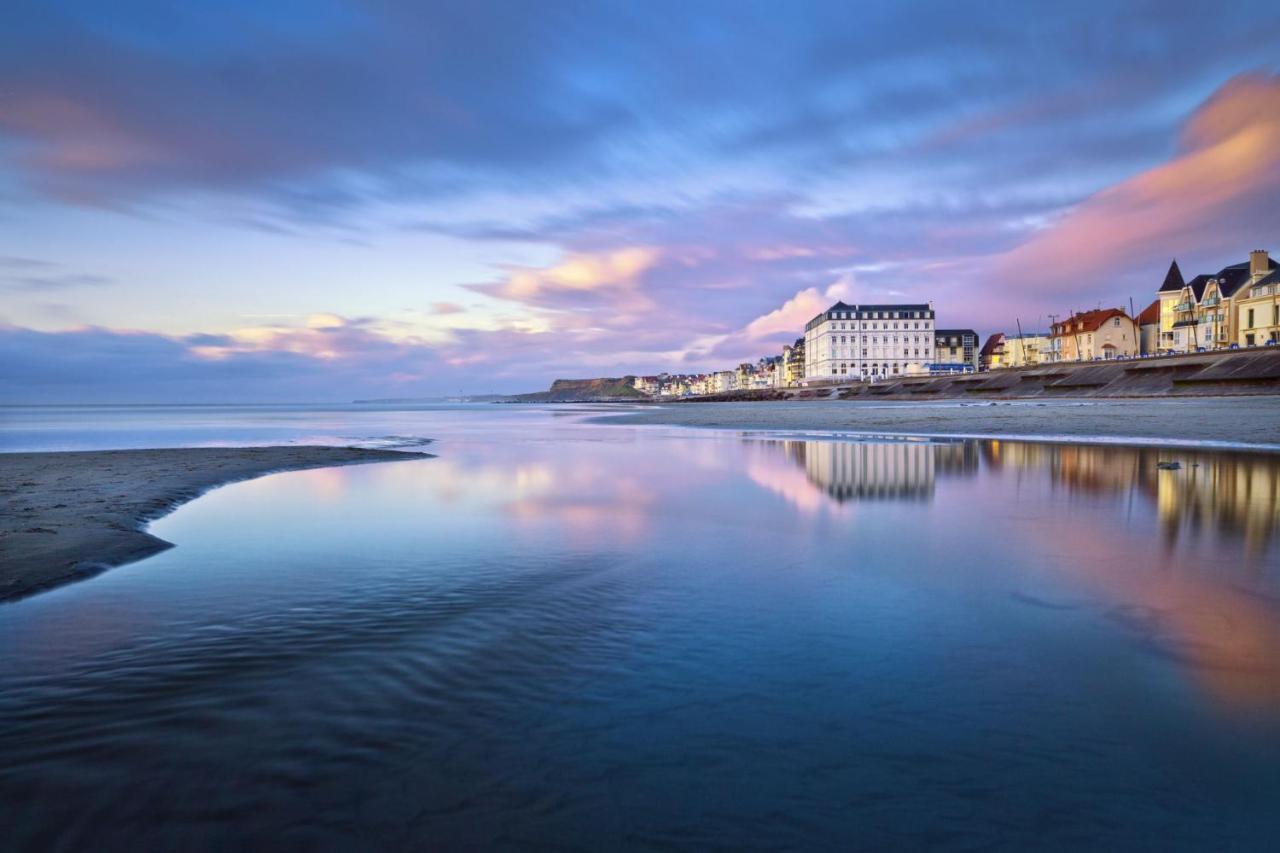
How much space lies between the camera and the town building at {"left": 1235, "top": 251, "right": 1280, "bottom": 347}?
6972cm

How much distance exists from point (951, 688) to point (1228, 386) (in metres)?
61.9

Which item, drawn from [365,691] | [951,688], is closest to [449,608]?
[365,691]

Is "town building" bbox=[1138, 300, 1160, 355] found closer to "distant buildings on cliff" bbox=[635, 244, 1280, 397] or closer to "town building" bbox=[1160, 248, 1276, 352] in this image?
"distant buildings on cliff" bbox=[635, 244, 1280, 397]

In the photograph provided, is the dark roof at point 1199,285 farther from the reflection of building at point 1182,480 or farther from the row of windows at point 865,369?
the reflection of building at point 1182,480

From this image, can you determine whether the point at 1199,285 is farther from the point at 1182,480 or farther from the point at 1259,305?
the point at 1182,480

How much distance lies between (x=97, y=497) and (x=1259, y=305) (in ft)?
330

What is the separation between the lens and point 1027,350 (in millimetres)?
141875

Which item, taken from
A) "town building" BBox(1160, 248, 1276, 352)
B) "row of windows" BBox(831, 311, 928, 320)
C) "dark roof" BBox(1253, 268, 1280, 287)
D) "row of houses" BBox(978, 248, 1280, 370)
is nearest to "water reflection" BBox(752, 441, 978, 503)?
"row of houses" BBox(978, 248, 1280, 370)

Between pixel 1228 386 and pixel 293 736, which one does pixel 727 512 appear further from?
pixel 1228 386

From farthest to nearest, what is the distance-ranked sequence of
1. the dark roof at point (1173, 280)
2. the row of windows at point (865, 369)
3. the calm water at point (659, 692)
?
the row of windows at point (865, 369) → the dark roof at point (1173, 280) → the calm water at point (659, 692)

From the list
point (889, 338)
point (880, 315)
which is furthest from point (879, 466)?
point (880, 315)

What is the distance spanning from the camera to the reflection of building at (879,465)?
48.2 ft

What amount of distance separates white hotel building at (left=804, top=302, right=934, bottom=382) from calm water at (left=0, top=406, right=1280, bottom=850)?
6433 inches

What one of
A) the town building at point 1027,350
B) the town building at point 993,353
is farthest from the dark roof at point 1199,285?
the town building at point 993,353
